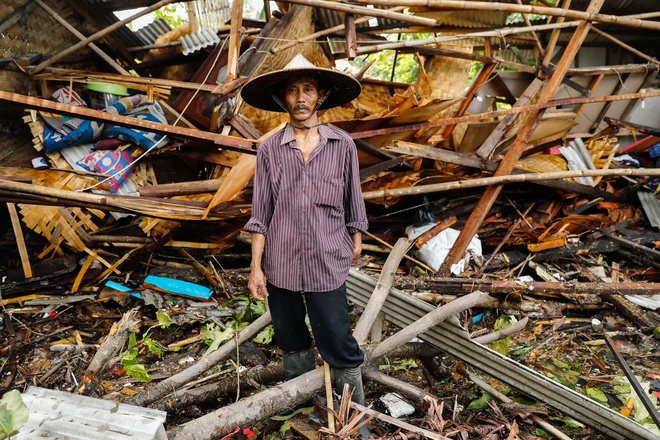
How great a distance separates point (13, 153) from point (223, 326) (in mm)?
3069

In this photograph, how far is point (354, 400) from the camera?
2479 mm

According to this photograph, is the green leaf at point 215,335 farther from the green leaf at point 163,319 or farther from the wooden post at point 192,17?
the wooden post at point 192,17

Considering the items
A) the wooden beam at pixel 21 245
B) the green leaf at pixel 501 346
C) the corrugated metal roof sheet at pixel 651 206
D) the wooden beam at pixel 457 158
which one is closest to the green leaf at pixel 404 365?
the green leaf at pixel 501 346

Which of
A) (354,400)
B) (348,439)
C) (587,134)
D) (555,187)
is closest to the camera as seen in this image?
(348,439)

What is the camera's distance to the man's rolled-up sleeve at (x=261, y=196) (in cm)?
230

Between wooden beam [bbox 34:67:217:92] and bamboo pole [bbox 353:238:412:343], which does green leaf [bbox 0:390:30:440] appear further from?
wooden beam [bbox 34:67:217:92]

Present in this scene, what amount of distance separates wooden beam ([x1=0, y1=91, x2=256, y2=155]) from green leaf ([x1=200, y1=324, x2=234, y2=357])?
1398mm

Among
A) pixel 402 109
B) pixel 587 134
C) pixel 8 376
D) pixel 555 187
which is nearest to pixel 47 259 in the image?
pixel 8 376

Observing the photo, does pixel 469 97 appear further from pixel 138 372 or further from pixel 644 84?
pixel 138 372

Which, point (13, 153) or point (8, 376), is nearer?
point (8, 376)

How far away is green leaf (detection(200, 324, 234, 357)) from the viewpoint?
10.7 feet

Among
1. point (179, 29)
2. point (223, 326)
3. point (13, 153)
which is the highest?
point (179, 29)

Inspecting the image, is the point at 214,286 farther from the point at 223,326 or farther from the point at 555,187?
the point at 555,187

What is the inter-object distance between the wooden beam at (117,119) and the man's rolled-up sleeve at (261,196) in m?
1.06
